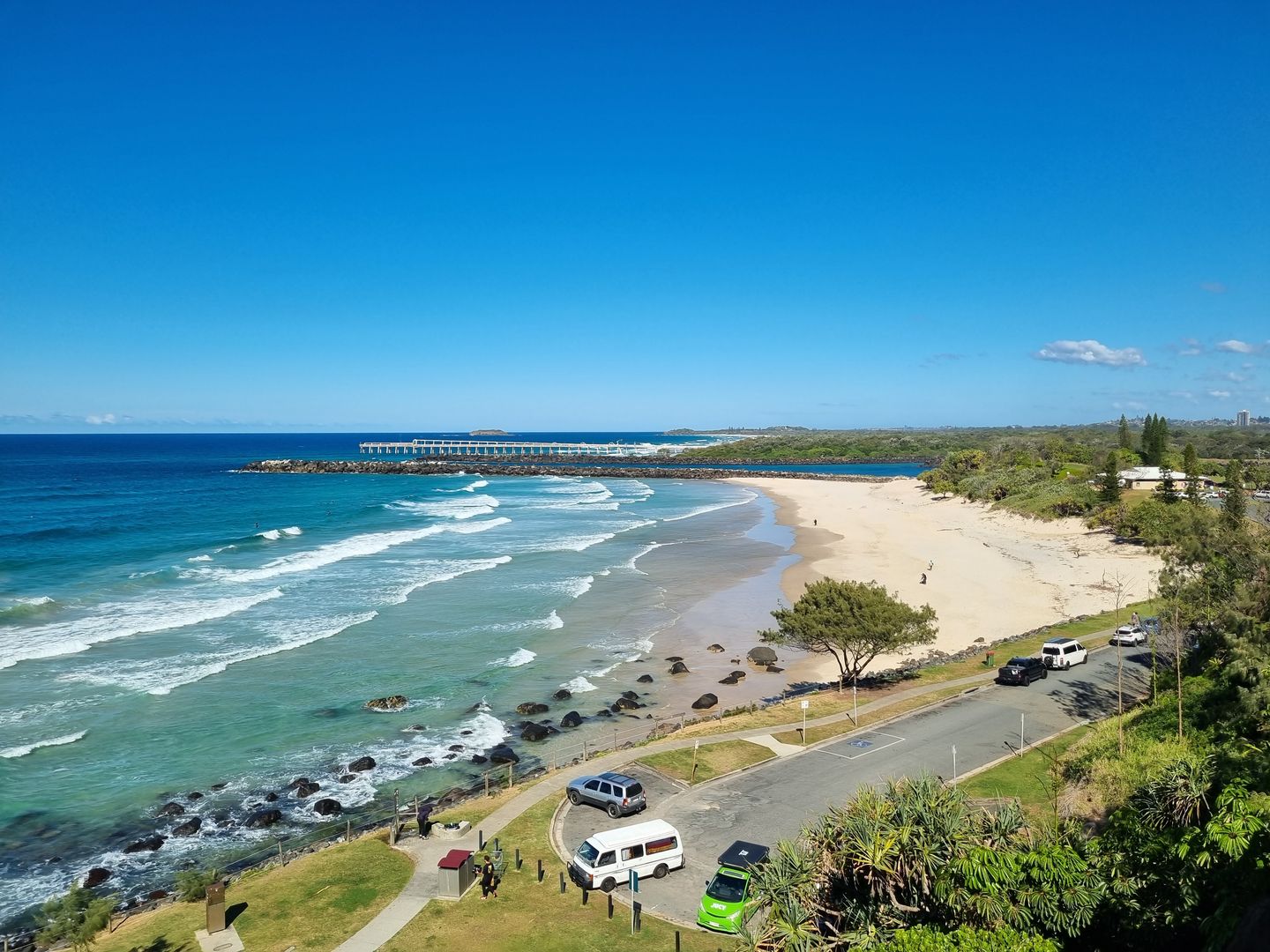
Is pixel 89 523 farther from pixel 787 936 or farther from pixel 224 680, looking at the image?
pixel 787 936

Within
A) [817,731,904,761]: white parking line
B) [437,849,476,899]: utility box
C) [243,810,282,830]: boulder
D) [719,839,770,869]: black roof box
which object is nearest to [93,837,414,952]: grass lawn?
A: [437,849,476,899]: utility box

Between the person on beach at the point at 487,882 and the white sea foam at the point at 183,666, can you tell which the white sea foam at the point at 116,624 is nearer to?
the white sea foam at the point at 183,666

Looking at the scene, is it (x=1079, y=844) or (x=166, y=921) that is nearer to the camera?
(x=1079, y=844)

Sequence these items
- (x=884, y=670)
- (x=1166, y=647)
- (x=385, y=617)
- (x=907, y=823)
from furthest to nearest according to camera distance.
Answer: (x=385, y=617)
(x=884, y=670)
(x=1166, y=647)
(x=907, y=823)

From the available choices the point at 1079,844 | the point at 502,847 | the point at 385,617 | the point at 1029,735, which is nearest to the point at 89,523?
the point at 385,617

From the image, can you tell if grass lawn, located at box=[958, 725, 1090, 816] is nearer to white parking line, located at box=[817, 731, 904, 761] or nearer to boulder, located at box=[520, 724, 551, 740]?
white parking line, located at box=[817, 731, 904, 761]

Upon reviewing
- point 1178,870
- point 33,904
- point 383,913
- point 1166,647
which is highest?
point 1178,870

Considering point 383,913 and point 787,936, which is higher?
point 787,936

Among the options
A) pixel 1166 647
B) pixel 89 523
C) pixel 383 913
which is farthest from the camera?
pixel 89 523

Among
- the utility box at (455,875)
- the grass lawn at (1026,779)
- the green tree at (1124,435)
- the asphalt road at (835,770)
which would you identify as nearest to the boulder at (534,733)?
the asphalt road at (835,770)
